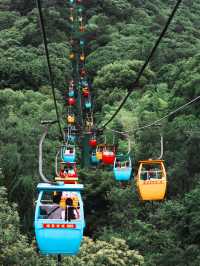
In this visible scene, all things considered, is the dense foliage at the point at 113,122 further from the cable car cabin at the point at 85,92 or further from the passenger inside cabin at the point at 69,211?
the passenger inside cabin at the point at 69,211

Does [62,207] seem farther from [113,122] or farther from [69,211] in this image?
[113,122]

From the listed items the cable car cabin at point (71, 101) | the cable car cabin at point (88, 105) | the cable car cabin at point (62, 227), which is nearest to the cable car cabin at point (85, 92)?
the cable car cabin at point (88, 105)

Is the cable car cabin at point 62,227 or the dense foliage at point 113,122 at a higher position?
the cable car cabin at point 62,227

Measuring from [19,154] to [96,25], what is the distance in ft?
108

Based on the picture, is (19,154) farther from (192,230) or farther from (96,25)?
(96,25)

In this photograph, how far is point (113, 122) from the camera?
1276 inches

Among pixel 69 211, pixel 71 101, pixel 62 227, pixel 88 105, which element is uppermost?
pixel 69 211

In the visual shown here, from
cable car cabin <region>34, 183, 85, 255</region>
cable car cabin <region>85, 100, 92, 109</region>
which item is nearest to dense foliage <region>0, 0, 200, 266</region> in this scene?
cable car cabin <region>85, 100, 92, 109</region>

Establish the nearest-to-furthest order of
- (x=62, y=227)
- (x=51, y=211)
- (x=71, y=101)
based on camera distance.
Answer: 1. (x=62, y=227)
2. (x=51, y=211)
3. (x=71, y=101)

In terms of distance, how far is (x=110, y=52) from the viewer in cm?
4728

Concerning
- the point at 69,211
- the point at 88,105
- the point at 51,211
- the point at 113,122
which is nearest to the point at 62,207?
the point at 51,211

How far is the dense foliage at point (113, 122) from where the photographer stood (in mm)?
18328

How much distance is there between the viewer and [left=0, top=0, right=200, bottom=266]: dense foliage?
60.1ft

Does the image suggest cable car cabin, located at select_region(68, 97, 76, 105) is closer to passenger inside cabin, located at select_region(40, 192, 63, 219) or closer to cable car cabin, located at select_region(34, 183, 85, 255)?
passenger inside cabin, located at select_region(40, 192, 63, 219)
